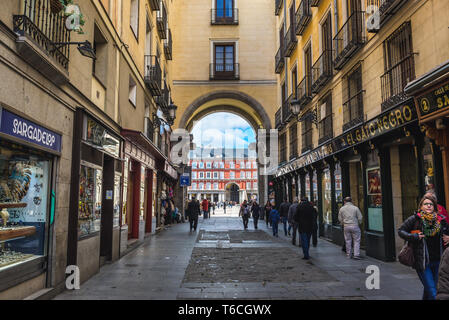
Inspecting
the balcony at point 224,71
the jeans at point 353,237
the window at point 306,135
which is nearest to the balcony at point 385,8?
the jeans at point 353,237

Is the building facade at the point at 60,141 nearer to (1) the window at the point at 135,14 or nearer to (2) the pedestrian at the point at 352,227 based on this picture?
(1) the window at the point at 135,14

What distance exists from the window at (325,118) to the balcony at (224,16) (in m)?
14.9

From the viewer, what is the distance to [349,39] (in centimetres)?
1214

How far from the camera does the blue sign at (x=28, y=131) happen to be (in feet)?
15.5

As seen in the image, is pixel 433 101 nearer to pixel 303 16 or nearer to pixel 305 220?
pixel 305 220

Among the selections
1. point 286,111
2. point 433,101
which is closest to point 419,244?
point 433,101

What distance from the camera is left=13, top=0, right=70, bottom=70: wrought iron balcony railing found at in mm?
5023

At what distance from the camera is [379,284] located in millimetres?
7191

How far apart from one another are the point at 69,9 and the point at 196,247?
8.80m

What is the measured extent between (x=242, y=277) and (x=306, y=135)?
38.5 feet

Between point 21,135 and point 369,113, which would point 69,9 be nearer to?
point 21,135

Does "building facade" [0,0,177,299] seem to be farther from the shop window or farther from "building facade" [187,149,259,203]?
"building facade" [187,149,259,203]

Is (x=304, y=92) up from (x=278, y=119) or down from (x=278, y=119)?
down
